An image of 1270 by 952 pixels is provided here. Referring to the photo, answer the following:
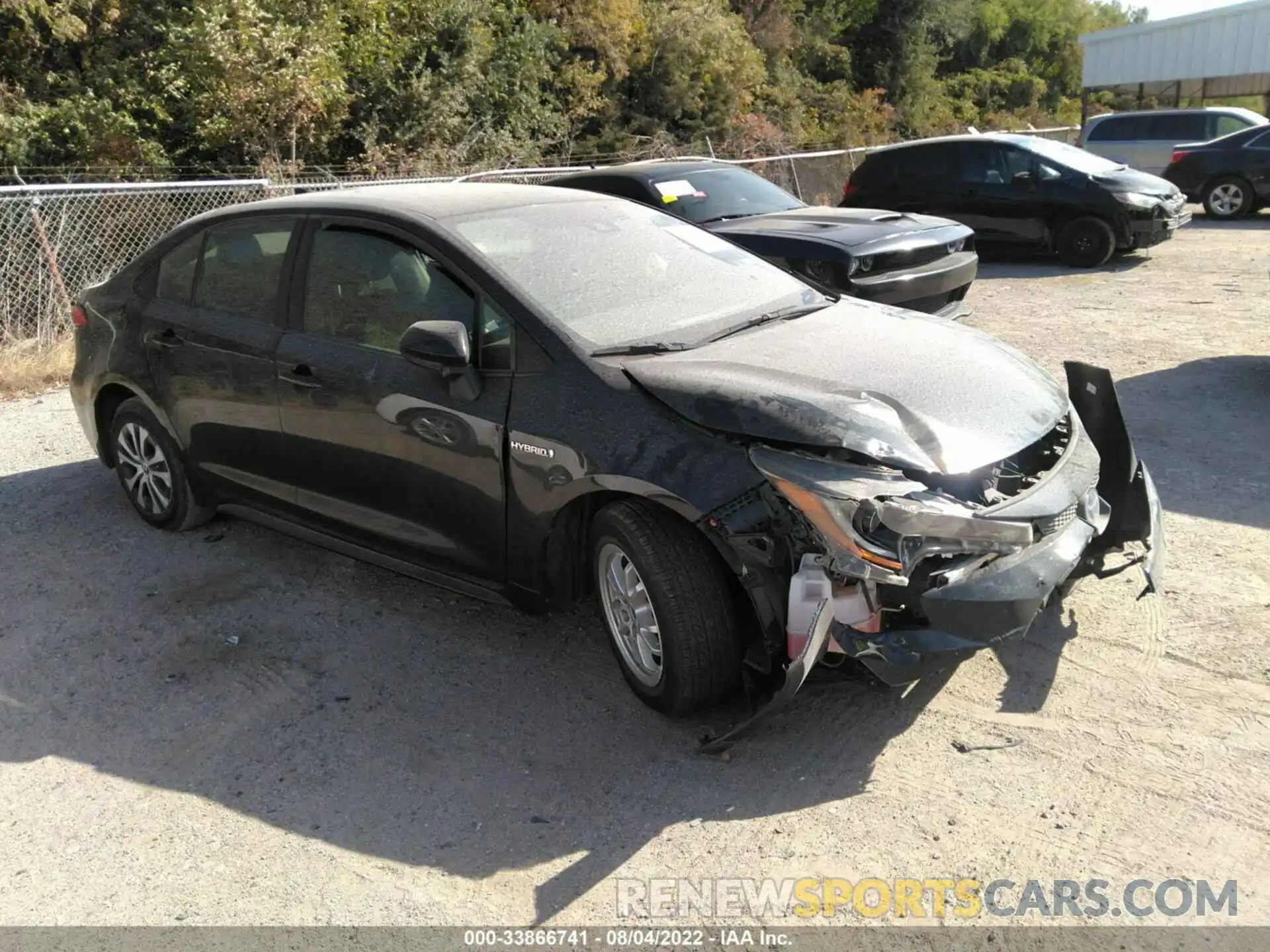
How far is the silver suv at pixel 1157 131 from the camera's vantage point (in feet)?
63.5

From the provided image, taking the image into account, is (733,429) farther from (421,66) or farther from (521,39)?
(521,39)

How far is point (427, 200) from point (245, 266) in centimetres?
100

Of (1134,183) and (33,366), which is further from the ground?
(1134,183)

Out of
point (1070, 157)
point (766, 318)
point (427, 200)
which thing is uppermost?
point (427, 200)

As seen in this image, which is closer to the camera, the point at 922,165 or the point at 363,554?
the point at 363,554

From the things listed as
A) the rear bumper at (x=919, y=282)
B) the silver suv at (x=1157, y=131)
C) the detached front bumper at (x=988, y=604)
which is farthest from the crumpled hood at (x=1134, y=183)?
the detached front bumper at (x=988, y=604)

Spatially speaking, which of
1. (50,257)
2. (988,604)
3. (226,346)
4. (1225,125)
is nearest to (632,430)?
(988,604)

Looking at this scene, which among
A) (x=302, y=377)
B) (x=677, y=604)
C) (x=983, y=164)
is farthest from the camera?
(x=983, y=164)

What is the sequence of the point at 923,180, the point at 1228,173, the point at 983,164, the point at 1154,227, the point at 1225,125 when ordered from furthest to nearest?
1. the point at 1225,125
2. the point at 1228,173
3. the point at 923,180
4. the point at 983,164
5. the point at 1154,227

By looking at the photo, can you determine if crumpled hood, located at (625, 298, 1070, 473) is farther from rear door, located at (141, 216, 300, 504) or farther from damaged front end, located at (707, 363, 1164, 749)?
rear door, located at (141, 216, 300, 504)

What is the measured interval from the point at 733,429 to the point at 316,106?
45.9 feet

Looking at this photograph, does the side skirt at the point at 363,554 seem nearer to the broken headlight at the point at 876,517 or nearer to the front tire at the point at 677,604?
the front tire at the point at 677,604

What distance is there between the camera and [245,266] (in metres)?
4.95

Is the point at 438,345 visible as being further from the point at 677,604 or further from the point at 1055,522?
the point at 1055,522
